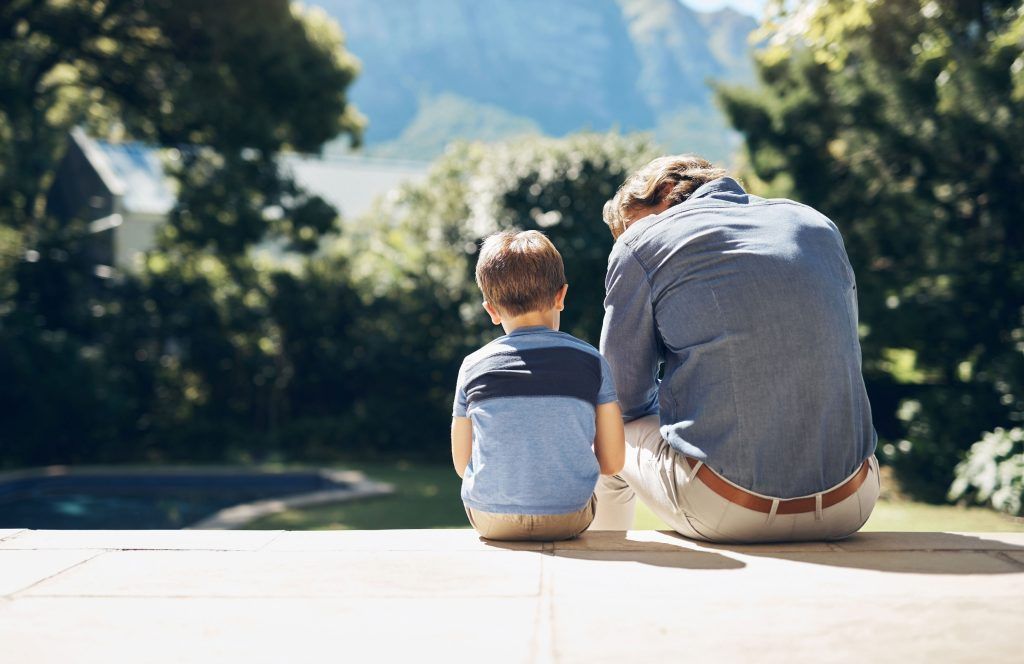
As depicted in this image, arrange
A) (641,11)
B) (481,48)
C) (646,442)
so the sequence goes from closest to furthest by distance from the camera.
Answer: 1. (646,442)
2. (481,48)
3. (641,11)

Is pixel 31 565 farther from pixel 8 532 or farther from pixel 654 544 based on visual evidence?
pixel 654 544

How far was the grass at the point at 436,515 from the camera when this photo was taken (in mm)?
7475

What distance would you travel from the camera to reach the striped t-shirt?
2949 millimetres

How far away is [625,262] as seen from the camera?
2.92 meters

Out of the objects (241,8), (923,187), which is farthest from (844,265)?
(241,8)

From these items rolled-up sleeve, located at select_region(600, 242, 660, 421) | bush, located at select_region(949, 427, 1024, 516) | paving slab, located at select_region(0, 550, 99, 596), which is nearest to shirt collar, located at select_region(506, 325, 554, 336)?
rolled-up sleeve, located at select_region(600, 242, 660, 421)

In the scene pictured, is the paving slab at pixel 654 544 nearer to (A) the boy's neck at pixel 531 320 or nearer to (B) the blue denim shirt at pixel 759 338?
(B) the blue denim shirt at pixel 759 338

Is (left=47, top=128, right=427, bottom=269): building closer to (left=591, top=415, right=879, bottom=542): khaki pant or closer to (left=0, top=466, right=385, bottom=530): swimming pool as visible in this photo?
(left=0, top=466, right=385, bottom=530): swimming pool

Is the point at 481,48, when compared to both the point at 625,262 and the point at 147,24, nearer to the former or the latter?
the point at 147,24

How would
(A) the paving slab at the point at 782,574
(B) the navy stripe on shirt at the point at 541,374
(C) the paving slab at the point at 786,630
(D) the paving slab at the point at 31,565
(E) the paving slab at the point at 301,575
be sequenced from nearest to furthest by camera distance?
(C) the paving slab at the point at 786,630 → (A) the paving slab at the point at 782,574 → (E) the paving slab at the point at 301,575 → (D) the paving slab at the point at 31,565 → (B) the navy stripe on shirt at the point at 541,374

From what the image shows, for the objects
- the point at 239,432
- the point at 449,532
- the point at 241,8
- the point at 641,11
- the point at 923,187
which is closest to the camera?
the point at 449,532

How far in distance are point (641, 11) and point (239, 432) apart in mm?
163042

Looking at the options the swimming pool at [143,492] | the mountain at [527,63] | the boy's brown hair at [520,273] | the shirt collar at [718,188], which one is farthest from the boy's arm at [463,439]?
the mountain at [527,63]

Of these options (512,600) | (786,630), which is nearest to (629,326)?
(512,600)
